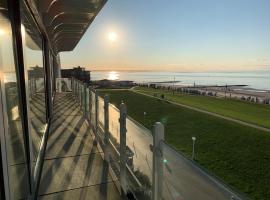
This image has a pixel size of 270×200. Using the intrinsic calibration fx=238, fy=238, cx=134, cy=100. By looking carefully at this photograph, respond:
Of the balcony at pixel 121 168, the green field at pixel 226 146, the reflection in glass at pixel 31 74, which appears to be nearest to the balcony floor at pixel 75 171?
the balcony at pixel 121 168

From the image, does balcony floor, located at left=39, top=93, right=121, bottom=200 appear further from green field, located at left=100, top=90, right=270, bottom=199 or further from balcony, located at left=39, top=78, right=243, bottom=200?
green field, located at left=100, top=90, right=270, bottom=199

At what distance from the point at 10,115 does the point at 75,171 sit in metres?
1.90

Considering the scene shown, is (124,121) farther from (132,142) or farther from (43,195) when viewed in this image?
(43,195)

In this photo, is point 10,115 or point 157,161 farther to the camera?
point 157,161

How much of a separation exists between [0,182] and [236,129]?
15.2 meters

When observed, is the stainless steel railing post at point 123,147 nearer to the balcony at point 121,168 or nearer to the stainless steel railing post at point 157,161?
the balcony at point 121,168

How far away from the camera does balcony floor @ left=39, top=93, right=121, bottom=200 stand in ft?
9.06

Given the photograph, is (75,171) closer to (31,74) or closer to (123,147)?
(123,147)

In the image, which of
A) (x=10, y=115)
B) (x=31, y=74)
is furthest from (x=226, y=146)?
(x=10, y=115)

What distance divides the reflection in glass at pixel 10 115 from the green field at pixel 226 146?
298 inches

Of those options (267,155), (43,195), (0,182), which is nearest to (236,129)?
(267,155)

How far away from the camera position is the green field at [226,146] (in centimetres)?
860

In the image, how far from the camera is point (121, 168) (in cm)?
287

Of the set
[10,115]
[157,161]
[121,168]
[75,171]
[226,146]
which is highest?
[10,115]
